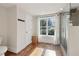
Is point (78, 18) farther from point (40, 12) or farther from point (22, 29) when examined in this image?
point (22, 29)

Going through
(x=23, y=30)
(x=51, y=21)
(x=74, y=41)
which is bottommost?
(x=74, y=41)

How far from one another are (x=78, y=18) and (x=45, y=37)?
0.51m

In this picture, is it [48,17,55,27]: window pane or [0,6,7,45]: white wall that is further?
[48,17,55,27]: window pane

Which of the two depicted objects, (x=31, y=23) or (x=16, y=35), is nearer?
(x=16, y=35)

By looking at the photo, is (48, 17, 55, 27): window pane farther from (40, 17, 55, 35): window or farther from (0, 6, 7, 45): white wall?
(0, 6, 7, 45): white wall

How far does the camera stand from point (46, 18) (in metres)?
1.21

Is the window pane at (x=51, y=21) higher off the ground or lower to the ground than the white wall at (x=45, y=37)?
higher

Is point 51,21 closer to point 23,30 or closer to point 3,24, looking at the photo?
point 23,30

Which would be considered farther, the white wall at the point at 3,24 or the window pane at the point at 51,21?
the window pane at the point at 51,21

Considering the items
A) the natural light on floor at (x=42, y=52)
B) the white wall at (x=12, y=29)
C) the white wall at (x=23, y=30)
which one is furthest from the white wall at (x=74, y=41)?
the white wall at (x=12, y=29)

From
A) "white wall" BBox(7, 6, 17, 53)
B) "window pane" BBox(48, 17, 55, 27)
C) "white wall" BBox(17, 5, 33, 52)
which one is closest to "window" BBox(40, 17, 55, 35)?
"window pane" BBox(48, 17, 55, 27)

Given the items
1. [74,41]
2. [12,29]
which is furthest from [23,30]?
[74,41]

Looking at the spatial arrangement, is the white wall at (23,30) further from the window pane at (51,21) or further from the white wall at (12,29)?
the window pane at (51,21)

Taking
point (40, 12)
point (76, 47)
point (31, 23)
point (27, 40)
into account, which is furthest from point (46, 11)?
point (76, 47)
